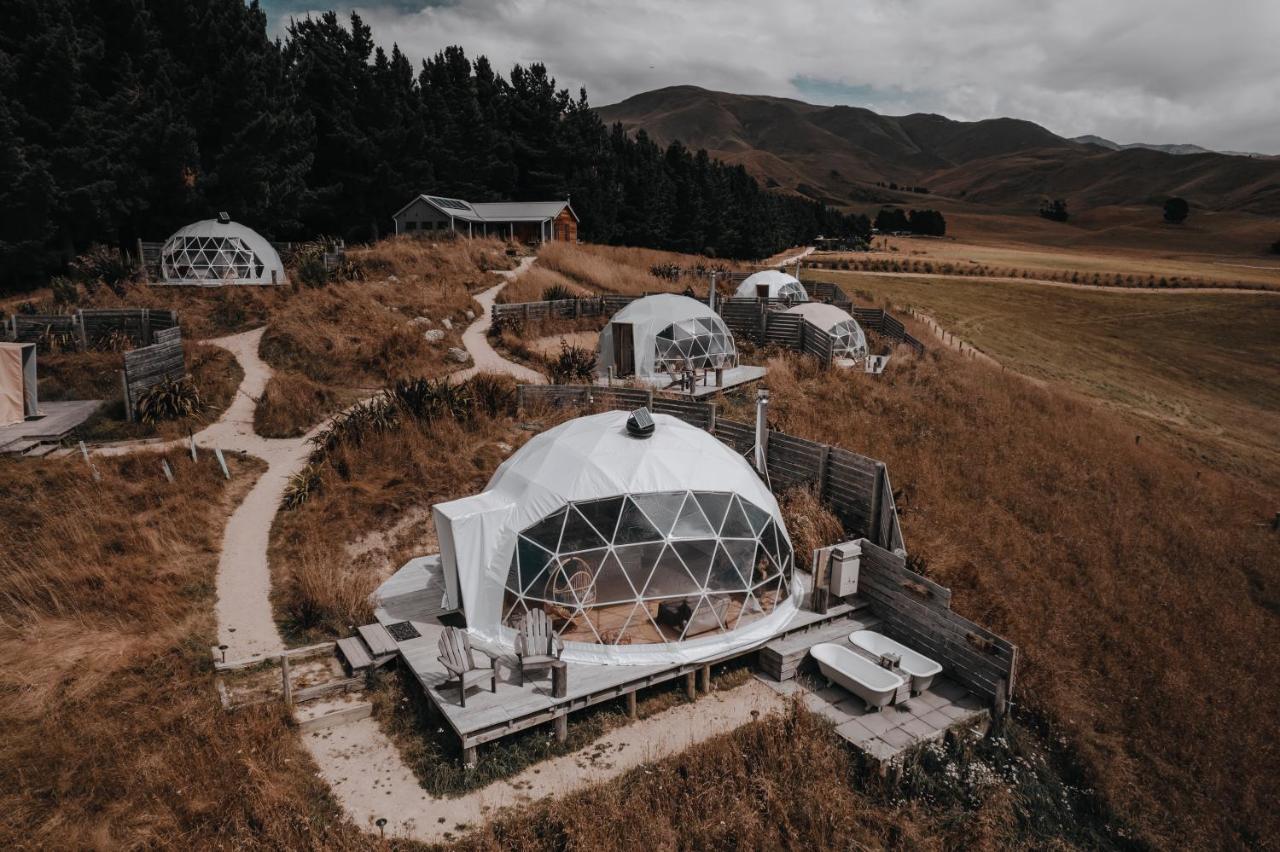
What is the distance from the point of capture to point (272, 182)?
3688 cm

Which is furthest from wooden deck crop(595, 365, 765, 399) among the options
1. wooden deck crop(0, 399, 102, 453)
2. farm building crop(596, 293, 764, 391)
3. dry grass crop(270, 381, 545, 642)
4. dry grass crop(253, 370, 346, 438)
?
wooden deck crop(0, 399, 102, 453)

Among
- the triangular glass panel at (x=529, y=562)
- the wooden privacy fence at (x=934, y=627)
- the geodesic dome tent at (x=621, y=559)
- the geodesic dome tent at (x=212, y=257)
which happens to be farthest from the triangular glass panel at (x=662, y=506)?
the geodesic dome tent at (x=212, y=257)

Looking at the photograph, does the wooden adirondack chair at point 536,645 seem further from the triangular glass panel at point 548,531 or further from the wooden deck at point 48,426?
the wooden deck at point 48,426

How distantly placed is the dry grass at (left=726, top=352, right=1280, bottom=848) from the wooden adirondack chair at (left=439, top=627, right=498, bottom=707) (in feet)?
22.8

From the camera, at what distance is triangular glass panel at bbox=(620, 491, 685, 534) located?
9.41m

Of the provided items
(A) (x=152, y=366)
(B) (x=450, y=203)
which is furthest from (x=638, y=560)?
(B) (x=450, y=203)

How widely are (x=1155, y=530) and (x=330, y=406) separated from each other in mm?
19695

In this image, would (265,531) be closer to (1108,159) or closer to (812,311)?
(812,311)

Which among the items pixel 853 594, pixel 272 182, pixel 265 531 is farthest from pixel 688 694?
pixel 272 182

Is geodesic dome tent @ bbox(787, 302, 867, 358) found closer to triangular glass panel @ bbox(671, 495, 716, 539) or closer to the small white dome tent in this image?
the small white dome tent

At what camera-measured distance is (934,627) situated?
9383mm

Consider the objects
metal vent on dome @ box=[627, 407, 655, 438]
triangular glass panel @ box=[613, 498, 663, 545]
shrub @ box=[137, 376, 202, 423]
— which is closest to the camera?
triangular glass panel @ box=[613, 498, 663, 545]

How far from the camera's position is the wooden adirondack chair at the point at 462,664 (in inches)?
307

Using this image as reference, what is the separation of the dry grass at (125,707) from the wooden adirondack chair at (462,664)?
1.69m
